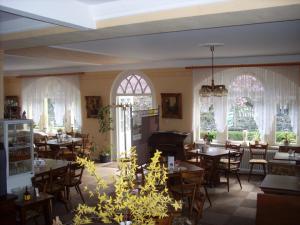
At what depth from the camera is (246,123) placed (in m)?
10.0

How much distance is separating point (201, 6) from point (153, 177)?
1696 millimetres

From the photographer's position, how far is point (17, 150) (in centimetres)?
588

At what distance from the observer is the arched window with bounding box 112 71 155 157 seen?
11.2 meters

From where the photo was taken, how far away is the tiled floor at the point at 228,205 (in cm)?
635

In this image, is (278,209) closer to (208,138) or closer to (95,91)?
(208,138)

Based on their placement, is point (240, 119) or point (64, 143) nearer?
point (240, 119)

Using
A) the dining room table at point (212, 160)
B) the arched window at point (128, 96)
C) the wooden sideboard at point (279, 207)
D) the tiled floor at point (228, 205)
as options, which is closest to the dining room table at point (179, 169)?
the tiled floor at point (228, 205)

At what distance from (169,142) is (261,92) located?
2.92 m

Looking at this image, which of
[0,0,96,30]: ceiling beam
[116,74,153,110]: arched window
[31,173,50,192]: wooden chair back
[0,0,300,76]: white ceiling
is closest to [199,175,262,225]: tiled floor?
[31,173,50,192]: wooden chair back

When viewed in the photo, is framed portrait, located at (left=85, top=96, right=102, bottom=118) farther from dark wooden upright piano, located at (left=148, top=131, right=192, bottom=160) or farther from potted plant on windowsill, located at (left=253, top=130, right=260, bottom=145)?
potted plant on windowsill, located at (left=253, top=130, right=260, bottom=145)

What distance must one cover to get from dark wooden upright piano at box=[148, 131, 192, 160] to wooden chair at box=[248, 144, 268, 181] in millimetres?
1862

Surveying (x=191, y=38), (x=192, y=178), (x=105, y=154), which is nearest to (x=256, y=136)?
(x=192, y=178)

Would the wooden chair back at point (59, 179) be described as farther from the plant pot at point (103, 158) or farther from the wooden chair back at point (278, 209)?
the plant pot at point (103, 158)

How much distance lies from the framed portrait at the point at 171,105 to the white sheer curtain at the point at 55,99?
3493mm
